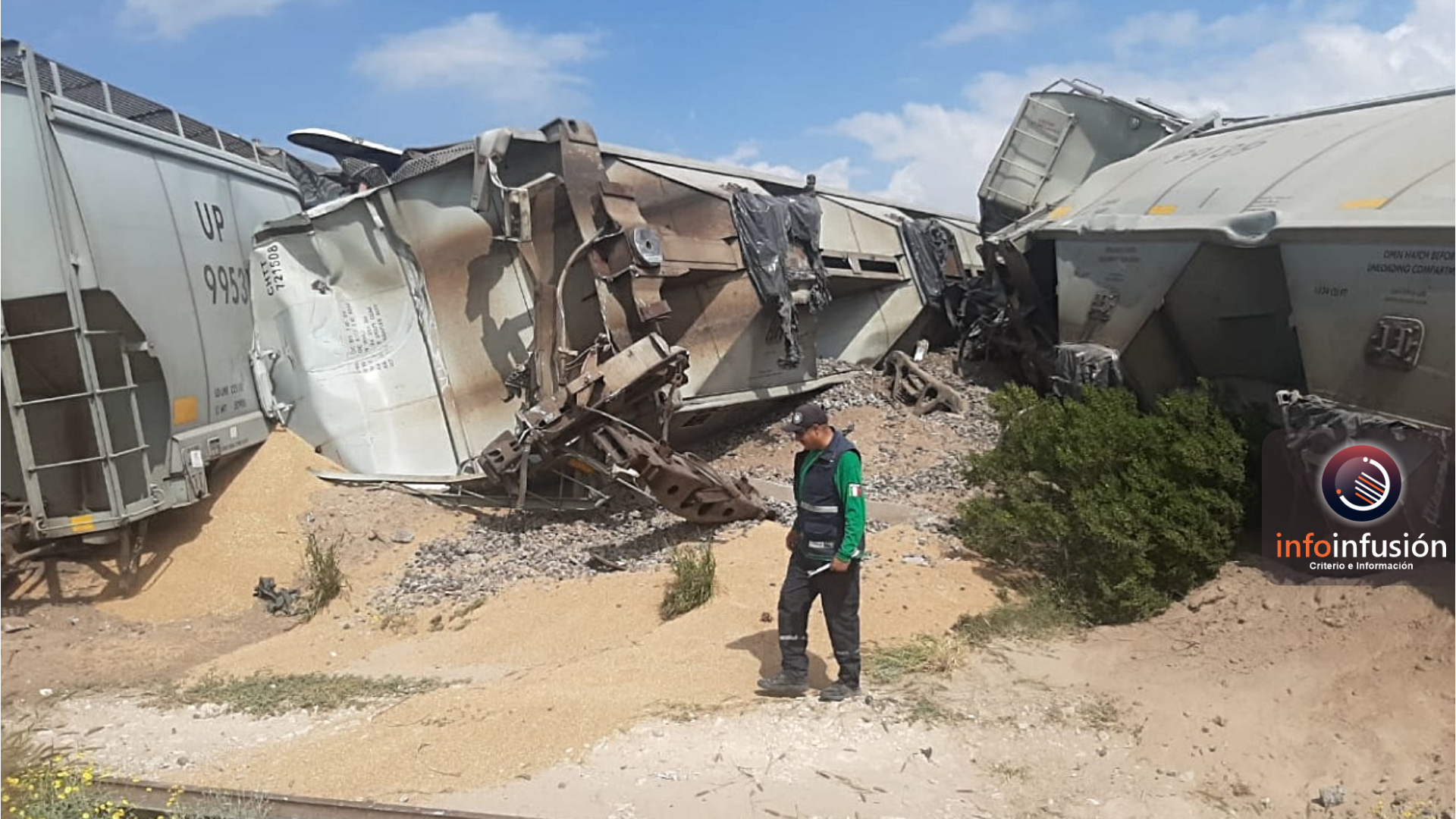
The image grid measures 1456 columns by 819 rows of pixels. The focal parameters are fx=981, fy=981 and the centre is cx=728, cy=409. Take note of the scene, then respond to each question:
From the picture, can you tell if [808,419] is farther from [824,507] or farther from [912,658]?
[912,658]

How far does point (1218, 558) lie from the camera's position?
5.09 meters

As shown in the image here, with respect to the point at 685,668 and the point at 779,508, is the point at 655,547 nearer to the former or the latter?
the point at 779,508

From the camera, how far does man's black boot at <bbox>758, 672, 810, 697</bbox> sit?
4512 mm

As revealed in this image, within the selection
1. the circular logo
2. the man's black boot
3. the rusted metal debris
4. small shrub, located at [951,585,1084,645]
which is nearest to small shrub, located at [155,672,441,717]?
the man's black boot

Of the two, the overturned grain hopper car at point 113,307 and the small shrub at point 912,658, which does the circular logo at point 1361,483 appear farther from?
the overturned grain hopper car at point 113,307

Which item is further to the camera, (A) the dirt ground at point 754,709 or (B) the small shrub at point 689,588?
(B) the small shrub at point 689,588

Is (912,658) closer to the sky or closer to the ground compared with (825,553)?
closer to the ground

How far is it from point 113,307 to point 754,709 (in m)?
3.22

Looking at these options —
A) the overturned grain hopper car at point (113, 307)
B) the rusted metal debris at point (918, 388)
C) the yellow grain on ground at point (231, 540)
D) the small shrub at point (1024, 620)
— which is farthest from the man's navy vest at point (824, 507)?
the rusted metal debris at point (918, 388)

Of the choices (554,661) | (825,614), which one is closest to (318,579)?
(554,661)

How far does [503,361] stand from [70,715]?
4.89 m

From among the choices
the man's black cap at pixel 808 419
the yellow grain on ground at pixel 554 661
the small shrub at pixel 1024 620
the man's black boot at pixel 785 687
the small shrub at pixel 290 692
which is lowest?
the small shrub at pixel 1024 620

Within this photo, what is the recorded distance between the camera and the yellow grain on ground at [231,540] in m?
4.77

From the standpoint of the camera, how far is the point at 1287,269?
438 centimetres
